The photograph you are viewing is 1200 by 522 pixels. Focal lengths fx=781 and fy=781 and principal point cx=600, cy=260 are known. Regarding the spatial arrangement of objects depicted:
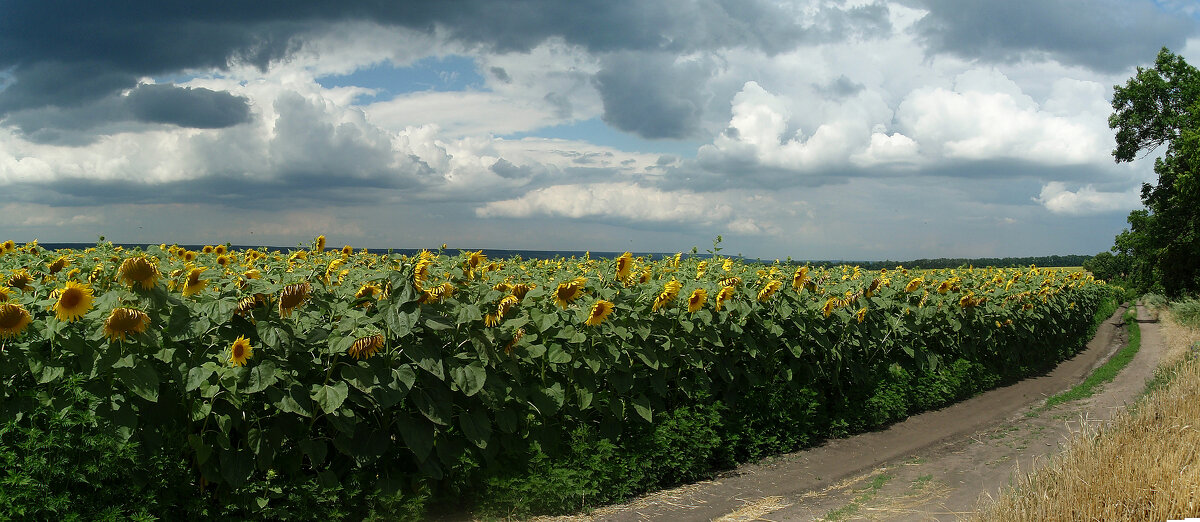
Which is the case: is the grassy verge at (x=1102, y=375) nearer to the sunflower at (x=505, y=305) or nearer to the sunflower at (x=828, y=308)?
the sunflower at (x=828, y=308)

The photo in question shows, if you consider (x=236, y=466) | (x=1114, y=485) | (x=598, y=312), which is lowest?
(x=1114, y=485)

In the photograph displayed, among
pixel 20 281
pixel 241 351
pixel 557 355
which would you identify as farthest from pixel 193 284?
pixel 557 355

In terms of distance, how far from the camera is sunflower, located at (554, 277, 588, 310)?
18.1ft

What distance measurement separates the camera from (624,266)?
21.3ft

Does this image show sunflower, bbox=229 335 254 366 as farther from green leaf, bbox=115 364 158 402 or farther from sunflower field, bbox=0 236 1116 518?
green leaf, bbox=115 364 158 402

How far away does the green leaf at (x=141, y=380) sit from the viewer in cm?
391

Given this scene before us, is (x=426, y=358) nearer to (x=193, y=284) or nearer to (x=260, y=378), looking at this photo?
(x=260, y=378)

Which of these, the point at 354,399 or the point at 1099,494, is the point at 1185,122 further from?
the point at 354,399

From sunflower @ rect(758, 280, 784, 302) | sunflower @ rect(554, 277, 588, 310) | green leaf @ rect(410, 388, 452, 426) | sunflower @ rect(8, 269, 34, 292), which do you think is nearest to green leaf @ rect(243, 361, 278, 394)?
green leaf @ rect(410, 388, 452, 426)

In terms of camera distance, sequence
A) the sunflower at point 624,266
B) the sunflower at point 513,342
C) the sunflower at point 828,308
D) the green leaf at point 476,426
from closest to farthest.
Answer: the green leaf at point 476,426 → the sunflower at point 513,342 → the sunflower at point 624,266 → the sunflower at point 828,308

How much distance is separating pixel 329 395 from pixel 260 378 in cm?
36

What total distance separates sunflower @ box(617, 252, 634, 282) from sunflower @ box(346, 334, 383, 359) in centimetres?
246

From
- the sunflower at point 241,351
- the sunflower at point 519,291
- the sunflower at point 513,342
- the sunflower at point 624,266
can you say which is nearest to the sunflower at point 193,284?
the sunflower at point 241,351

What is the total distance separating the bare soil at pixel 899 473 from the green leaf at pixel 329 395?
75.5 inches
